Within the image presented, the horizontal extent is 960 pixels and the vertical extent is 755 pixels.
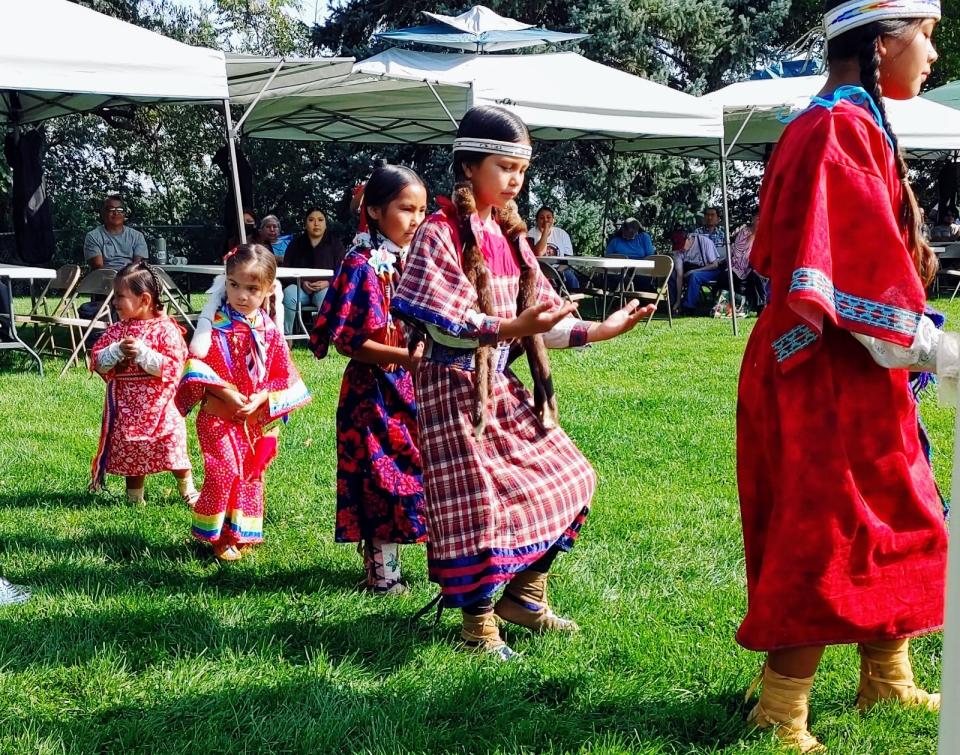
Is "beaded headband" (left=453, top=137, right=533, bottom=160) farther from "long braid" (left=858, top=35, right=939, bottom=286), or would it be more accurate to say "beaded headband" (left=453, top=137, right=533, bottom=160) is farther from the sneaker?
the sneaker

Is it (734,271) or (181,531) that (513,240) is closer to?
(181,531)

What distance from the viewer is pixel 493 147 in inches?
119

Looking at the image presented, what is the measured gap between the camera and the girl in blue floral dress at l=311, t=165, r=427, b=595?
12.2ft

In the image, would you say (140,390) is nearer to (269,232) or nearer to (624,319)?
(624,319)

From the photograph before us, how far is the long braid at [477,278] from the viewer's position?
3029 millimetres

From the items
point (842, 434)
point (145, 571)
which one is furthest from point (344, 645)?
point (842, 434)

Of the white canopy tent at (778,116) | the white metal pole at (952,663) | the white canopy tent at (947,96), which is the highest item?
the white canopy tent at (947,96)

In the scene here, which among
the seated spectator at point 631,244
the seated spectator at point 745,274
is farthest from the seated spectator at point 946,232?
the seated spectator at point 631,244

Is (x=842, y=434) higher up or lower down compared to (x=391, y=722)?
higher up

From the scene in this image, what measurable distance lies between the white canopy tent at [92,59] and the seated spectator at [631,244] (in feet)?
25.9

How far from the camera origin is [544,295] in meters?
3.25

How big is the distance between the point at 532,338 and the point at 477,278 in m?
0.26

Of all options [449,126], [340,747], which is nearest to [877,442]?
[340,747]

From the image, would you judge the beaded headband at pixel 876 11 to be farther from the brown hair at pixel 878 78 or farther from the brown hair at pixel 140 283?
the brown hair at pixel 140 283
